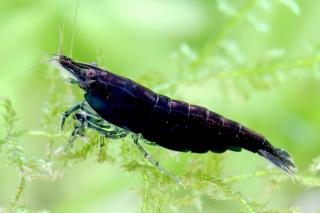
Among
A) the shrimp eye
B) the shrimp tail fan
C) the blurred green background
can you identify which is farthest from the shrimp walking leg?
the shrimp tail fan

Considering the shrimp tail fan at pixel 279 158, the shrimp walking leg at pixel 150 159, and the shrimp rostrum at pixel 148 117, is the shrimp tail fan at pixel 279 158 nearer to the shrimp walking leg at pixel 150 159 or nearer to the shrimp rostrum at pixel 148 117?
the shrimp rostrum at pixel 148 117

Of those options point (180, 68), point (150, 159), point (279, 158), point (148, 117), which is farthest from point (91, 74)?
point (279, 158)

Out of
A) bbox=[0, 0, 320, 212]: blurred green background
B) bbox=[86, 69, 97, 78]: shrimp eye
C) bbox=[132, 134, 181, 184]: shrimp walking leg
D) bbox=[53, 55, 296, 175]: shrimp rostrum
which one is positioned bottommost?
bbox=[132, 134, 181, 184]: shrimp walking leg

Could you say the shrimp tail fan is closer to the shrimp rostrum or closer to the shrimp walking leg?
the shrimp rostrum

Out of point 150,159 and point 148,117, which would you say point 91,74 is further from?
point 150,159

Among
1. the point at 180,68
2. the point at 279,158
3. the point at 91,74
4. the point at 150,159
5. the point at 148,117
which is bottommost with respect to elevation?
the point at 150,159

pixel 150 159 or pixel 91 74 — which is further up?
pixel 91 74
